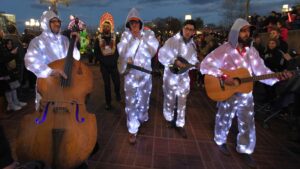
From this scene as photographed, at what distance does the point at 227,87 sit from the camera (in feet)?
13.4

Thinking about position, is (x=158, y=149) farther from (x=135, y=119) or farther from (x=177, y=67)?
(x=177, y=67)

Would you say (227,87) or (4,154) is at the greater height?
(4,154)

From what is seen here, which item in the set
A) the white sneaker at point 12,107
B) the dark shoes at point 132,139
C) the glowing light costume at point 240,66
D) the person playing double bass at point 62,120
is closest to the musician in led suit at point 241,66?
the glowing light costume at point 240,66

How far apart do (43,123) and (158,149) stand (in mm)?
2158

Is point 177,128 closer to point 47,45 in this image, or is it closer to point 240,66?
point 240,66

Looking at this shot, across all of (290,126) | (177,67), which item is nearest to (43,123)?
(177,67)

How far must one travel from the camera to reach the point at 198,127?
575cm

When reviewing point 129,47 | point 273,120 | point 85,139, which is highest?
point 129,47

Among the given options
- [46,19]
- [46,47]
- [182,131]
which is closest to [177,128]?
[182,131]

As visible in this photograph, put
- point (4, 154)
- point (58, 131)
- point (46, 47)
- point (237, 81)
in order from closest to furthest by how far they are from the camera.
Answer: point (4, 154), point (58, 131), point (46, 47), point (237, 81)

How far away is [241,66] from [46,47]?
2.86 metres

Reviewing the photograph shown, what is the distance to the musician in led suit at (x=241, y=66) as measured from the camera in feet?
13.3

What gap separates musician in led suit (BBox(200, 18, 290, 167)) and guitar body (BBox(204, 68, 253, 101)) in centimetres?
8

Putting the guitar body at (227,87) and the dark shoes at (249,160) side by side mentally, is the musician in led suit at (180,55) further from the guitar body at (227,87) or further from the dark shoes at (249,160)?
the dark shoes at (249,160)
